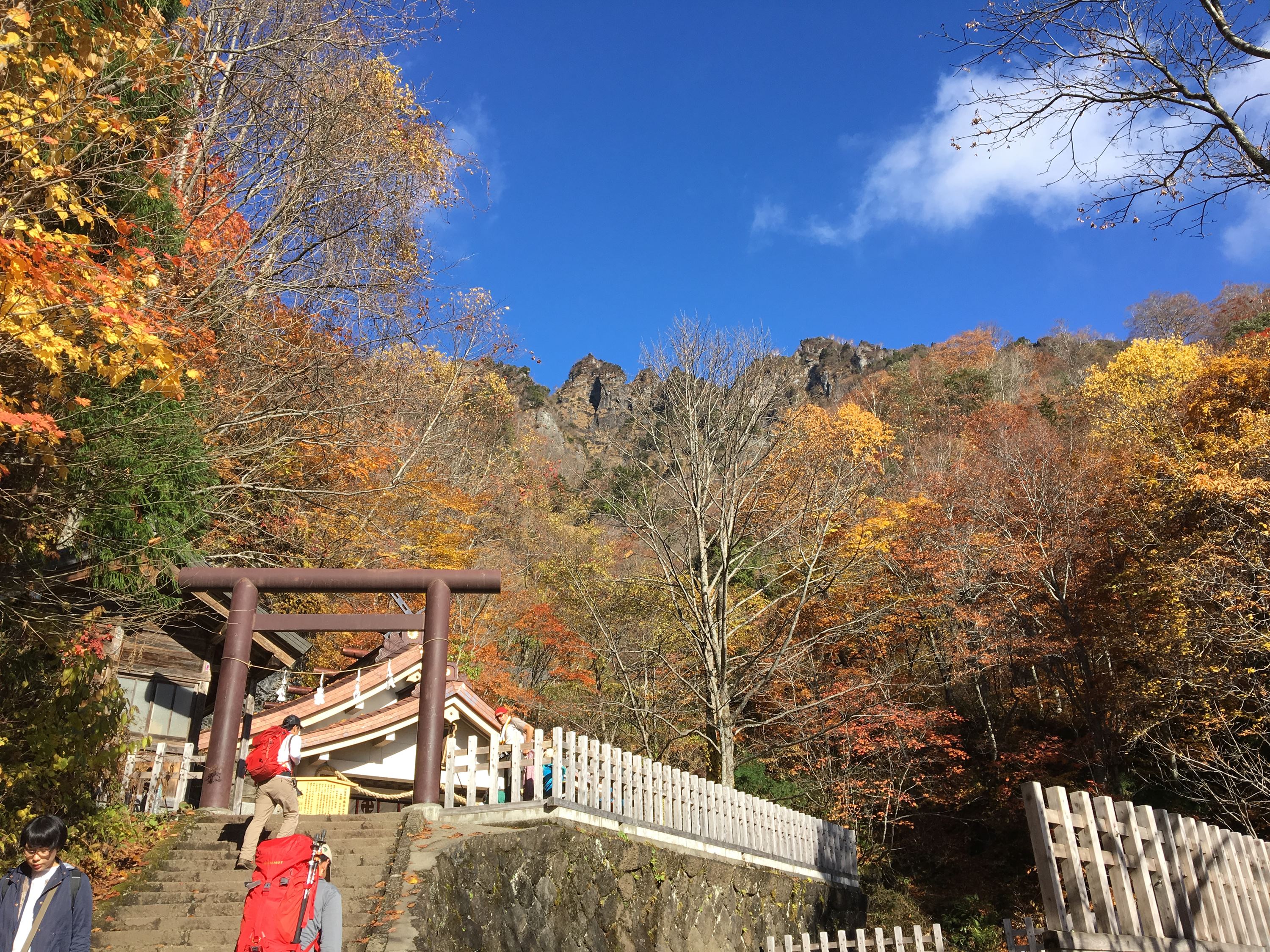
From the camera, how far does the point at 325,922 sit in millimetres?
4879

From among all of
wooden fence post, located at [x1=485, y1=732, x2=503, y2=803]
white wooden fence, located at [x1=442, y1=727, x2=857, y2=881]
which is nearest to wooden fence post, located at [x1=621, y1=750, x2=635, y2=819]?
white wooden fence, located at [x1=442, y1=727, x2=857, y2=881]

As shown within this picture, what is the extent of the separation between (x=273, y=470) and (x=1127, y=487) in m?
17.6

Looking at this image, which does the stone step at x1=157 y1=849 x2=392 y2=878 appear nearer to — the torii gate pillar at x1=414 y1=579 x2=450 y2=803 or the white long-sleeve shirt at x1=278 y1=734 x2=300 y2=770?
the white long-sleeve shirt at x1=278 y1=734 x2=300 y2=770

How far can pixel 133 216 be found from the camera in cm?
1002

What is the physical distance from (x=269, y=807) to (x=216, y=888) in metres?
0.78

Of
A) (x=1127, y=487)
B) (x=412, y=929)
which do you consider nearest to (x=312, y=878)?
(x=412, y=929)

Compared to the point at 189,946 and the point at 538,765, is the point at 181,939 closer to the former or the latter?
the point at 189,946

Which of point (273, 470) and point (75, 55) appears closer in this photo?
point (75, 55)

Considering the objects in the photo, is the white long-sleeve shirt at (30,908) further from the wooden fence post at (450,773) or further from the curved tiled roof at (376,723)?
the curved tiled roof at (376,723)

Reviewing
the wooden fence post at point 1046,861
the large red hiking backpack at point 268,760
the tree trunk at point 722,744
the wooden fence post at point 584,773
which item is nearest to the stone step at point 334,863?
the large red hiking backpack at point 268,760

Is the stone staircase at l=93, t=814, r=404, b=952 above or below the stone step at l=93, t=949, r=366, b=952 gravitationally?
above

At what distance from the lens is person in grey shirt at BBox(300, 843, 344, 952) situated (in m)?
4.81

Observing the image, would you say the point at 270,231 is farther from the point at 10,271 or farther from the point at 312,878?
the point at 312,878

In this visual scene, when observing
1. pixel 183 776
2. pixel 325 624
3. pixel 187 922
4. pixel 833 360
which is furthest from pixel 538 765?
pixel 833 360
